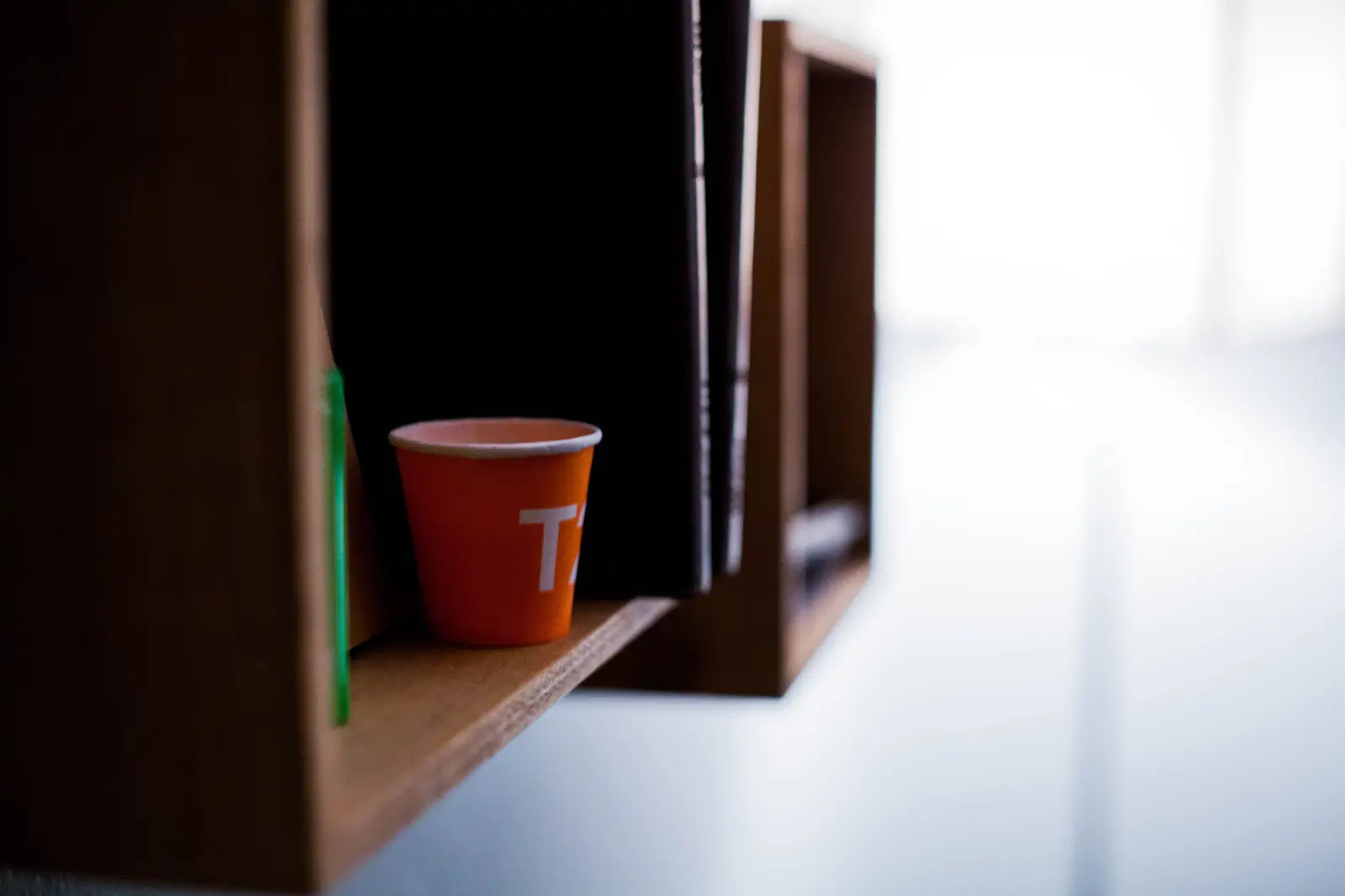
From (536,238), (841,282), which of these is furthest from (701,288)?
(841,282)

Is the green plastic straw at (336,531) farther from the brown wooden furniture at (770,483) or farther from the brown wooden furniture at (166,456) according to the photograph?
the brown wooden furniture at (770,483)

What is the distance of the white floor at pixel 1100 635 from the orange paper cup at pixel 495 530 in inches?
64.7

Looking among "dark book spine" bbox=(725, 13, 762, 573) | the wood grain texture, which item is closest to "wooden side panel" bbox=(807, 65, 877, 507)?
the wood grain texture

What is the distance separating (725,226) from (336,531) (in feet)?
1.18

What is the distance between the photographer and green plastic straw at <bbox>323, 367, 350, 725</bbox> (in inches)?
18.2

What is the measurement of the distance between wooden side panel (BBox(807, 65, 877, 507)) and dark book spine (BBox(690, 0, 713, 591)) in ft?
2.05

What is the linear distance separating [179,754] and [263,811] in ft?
0.11

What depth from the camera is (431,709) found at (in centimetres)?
51

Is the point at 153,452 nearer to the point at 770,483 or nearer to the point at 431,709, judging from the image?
the point at 431,709

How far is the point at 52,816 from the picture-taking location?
40 cm

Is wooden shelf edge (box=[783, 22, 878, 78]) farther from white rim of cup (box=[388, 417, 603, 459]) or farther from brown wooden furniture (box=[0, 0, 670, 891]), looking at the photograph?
brown wooden furniture (box=[0, 0, 670, 891])

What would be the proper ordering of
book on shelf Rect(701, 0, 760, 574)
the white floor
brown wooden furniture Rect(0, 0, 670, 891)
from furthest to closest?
the white floor, book on shelf Rect(701, 0, 760, 574), brown wooden furniture Rect(0, 0, 670, 891)

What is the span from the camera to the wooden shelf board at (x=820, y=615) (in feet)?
3.39

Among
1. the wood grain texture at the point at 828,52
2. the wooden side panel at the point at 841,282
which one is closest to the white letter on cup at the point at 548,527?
the wood grain texture at the point at 828,52
